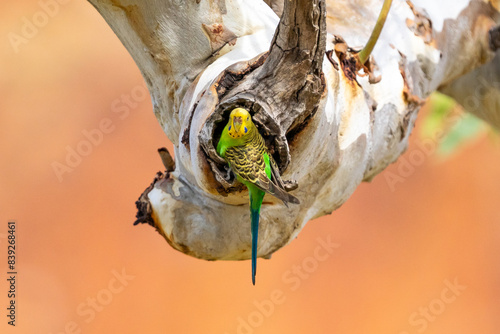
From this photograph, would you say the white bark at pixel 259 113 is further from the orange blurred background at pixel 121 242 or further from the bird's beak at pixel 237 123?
the orange blurred background at pixel 121 242

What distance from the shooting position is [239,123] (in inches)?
38.7

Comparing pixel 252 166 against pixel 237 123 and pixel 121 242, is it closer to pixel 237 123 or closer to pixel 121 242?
pixel 237 123

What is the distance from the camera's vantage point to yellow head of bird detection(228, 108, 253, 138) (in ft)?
3.22

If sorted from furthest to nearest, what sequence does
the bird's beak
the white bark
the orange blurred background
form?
the orange blurred background < the white bark < the bird's beak

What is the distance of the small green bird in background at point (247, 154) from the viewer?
988 mm

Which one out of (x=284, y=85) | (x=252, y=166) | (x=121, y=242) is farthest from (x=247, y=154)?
(x=121, y=242)

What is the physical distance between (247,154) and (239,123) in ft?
0.18

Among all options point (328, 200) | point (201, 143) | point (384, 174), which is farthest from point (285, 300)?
point (201, 143)

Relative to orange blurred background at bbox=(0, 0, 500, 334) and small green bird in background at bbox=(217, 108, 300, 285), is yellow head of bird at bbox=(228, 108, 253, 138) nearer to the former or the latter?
small green bird in background at bbox=(217, 108, 300, 285)

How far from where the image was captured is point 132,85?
4625mm

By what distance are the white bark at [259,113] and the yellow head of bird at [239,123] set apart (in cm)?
3

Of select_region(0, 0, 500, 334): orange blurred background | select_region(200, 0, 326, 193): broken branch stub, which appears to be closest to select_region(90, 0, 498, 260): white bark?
select_region(200, 0, 326, 193): broken branch stub

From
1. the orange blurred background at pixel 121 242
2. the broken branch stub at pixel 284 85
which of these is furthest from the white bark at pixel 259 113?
the orange blurred background at pixel 121 242

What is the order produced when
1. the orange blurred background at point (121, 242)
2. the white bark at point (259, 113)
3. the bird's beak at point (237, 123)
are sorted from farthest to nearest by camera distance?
the orange blurred background at point (121, 242), the white bark at point (259, 113), the bird's beak at point (237, 123)
